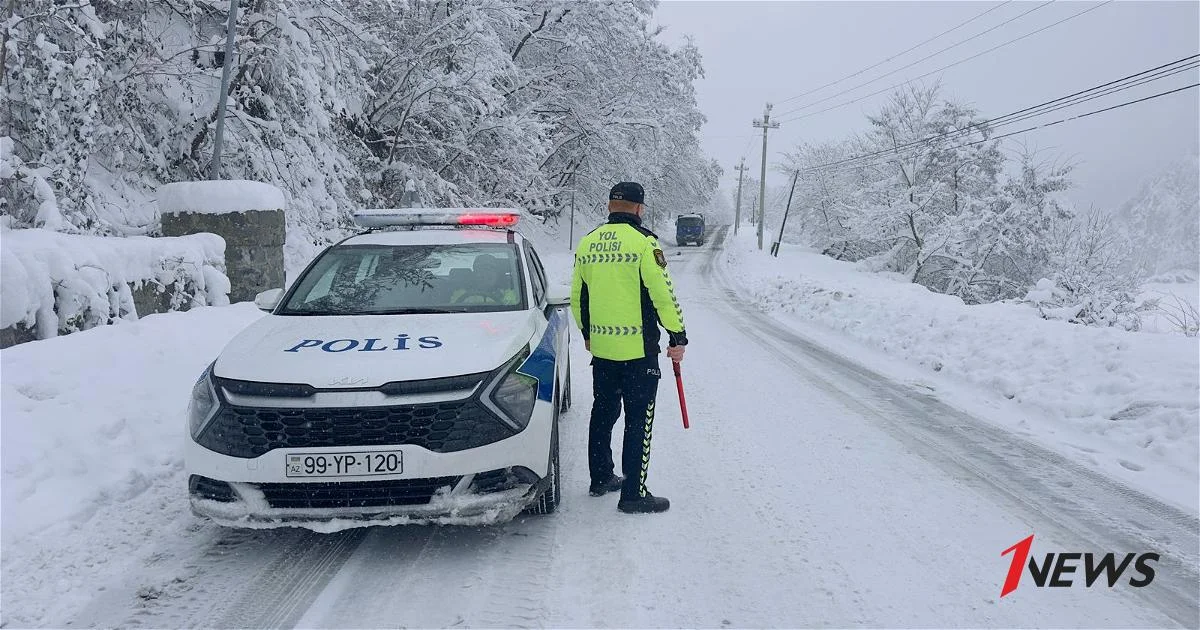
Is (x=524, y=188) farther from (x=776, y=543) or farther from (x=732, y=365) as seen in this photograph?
(x=776, y=543)

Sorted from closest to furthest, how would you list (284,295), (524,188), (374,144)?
(284,295), (374,144), (524,188)

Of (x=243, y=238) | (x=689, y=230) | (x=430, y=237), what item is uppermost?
(x=689, y=230)

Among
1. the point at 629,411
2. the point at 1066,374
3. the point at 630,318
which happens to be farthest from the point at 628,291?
the point at 1066,374

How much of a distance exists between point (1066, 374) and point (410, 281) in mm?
6329

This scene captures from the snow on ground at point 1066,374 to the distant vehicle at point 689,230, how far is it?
37899 millimetres

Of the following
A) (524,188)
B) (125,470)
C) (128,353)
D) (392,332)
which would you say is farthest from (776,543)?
(524,188)

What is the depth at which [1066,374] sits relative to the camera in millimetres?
7301

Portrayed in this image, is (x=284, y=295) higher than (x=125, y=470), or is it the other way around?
(x=284, y=295)

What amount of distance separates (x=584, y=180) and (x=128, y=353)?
2670cm

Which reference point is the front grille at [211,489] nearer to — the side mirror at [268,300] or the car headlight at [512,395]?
the car headlight at [512,395]

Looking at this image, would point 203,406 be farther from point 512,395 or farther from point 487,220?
point 487,220

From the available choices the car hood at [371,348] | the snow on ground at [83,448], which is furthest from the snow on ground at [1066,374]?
the snow on ground at [83,448]

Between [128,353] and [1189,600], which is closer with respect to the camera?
[1189,600]

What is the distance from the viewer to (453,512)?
3447 millimetres
